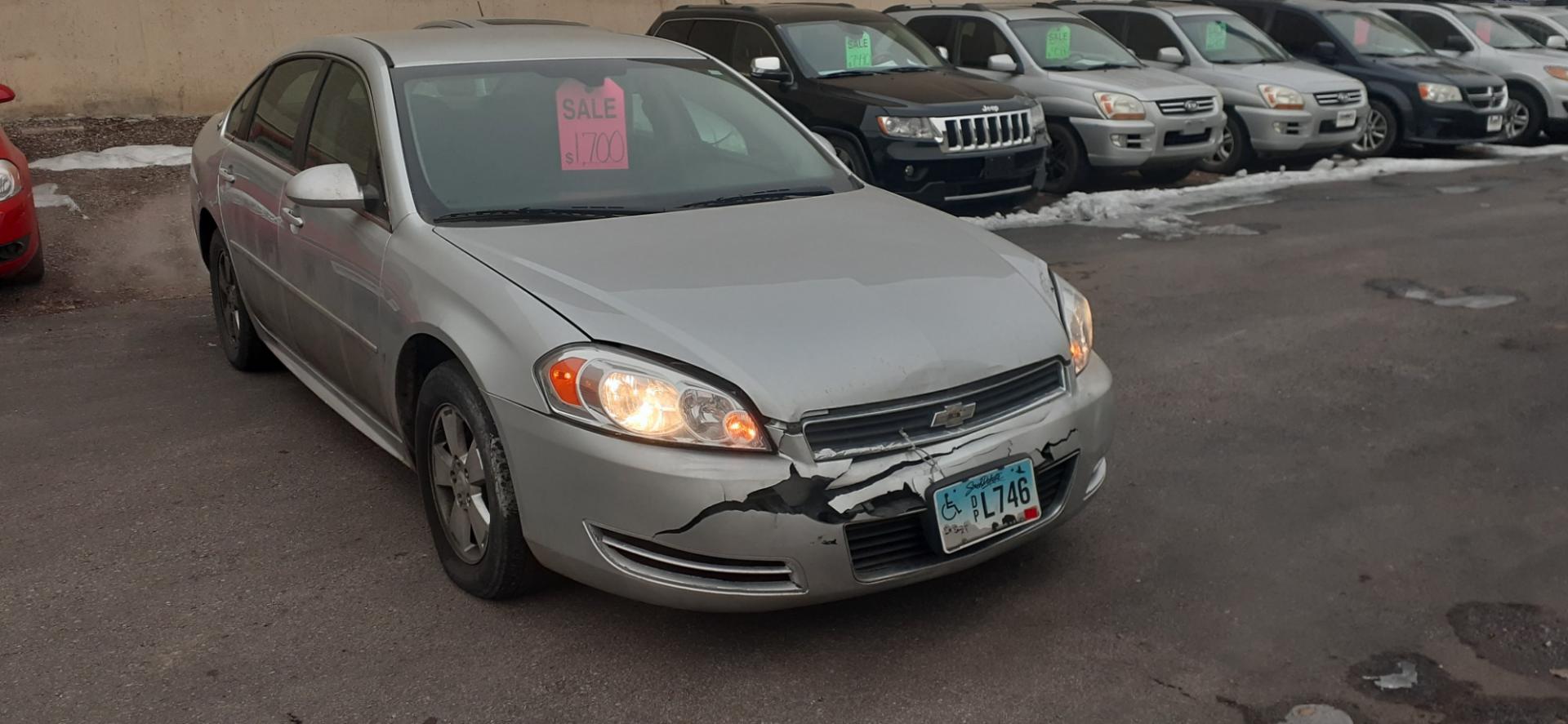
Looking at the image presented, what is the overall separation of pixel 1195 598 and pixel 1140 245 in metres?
5.61

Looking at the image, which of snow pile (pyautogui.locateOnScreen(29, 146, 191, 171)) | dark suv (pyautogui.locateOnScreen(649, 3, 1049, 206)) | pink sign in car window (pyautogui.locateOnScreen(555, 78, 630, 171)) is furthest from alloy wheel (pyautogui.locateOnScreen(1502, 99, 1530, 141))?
pink sign in car window (pyautogui.locateOnScreen(555, 78, 630, 171))

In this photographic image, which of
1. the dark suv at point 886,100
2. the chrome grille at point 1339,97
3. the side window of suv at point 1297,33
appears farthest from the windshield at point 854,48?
the side window of suv at point 1297,33

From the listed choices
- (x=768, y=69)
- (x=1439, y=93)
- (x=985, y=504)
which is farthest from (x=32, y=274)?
(x=1439, y=93)

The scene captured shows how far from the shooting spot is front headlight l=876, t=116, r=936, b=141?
9227 millimetres

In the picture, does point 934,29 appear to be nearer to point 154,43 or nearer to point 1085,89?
point 1085,89

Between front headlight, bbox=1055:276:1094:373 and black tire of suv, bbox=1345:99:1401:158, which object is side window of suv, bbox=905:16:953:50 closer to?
black tire of suv, bbox=1345:99:1401:158

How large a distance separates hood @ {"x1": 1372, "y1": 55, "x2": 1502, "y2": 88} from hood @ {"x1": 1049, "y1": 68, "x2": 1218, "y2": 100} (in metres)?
3.35

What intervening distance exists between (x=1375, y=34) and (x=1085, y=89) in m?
5.13

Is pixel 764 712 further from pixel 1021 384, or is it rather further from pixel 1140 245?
pixel 1140 245

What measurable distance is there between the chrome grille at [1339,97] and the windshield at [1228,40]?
2.80 feet

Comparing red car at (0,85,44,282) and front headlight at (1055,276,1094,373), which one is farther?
red car at (0,85,44,282)

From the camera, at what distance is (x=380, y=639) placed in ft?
11.6

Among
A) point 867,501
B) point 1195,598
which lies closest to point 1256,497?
point 1195,598

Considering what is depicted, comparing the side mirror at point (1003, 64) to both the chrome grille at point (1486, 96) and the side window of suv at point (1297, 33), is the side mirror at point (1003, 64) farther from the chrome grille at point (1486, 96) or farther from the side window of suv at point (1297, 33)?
the chrome grille at point (1486, 96)
